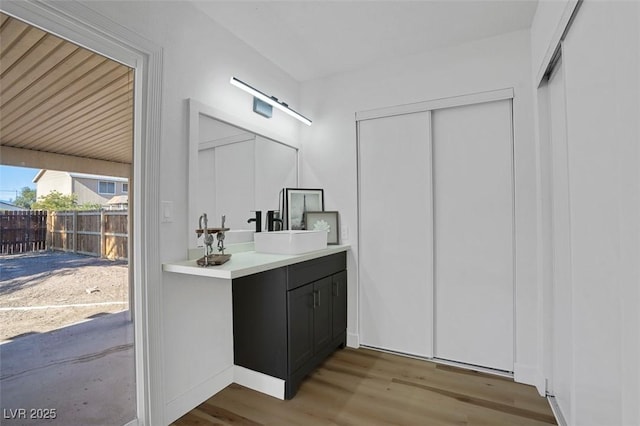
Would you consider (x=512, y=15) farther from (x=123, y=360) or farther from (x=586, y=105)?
(x=123, y=360)

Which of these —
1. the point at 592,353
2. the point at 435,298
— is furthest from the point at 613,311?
the point at 435,298

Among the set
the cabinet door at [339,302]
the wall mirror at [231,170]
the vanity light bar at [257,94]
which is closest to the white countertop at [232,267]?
the wall mirror at [231,170]

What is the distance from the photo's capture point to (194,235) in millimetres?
2010

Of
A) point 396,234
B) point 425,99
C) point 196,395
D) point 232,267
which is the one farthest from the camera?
point 396,234

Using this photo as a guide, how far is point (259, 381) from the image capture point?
7.10 ft

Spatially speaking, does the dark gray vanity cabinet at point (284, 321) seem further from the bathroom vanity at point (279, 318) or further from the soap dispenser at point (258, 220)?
the soap dispenser at point (258, 220)

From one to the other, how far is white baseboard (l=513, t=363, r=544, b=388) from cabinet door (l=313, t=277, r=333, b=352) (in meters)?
1.38

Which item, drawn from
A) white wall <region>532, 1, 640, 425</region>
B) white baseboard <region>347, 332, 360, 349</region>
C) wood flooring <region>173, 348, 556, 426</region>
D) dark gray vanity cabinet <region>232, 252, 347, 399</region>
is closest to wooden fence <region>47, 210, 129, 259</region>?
dark gray vanity cabinet <region>232, 252, 347, 399</region>

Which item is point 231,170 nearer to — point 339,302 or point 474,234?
point 339,302

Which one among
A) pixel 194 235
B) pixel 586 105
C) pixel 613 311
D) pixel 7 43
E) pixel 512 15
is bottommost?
pixel 613 311

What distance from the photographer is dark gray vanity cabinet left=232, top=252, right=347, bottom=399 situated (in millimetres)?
2062

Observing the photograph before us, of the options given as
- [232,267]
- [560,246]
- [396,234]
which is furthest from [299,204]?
[560,246]

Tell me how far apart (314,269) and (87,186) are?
1.48m

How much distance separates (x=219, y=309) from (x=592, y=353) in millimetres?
2044
